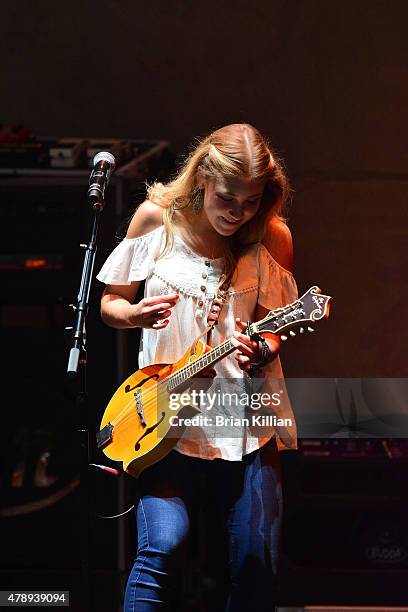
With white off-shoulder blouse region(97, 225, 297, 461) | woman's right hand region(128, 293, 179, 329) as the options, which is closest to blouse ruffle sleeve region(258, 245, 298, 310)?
white off-shoulder blouse region(97, 225, 297, 461)

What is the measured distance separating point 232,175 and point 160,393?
1.67 feet

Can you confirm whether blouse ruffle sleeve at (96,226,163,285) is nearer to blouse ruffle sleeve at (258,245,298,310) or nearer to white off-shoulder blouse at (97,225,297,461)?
white off-shoulder blouse at (97,225,297,461)

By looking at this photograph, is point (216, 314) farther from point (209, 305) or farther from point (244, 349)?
point (244, 349)

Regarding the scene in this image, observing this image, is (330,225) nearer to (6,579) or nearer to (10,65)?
(10,65)

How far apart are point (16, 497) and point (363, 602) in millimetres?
1067

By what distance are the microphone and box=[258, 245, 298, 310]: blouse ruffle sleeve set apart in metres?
0.39

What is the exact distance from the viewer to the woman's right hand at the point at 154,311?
1977 mm

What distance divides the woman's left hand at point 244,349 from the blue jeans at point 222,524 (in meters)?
0.23

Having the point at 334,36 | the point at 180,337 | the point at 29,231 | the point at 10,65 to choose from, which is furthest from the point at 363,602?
the point at 10,65

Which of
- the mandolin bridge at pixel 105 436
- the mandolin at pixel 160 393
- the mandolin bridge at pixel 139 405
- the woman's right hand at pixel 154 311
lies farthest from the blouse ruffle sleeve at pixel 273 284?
the mandolin bridge at pixel 105 436

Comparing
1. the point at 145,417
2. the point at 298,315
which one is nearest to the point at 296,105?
the point at 298,315

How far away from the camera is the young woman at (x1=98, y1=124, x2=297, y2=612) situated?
201 cm

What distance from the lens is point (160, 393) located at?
213 cm

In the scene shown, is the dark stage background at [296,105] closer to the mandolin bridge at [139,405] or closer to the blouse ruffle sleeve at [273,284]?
the blouse ruffle sleeve at [273,284]
